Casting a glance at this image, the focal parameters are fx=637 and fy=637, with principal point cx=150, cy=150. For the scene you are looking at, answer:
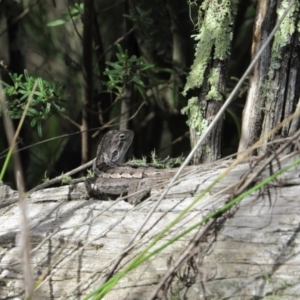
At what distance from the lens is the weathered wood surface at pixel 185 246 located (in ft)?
10.0

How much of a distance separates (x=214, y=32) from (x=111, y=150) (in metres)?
1.20

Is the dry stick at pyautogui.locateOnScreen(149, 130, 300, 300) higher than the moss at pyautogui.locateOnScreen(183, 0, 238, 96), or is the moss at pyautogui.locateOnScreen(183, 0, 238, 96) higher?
the moss at pyautogui.locateOnScreen(183, 0, 238, 96)

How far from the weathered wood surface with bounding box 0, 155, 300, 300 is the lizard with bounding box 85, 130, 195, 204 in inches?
13.1

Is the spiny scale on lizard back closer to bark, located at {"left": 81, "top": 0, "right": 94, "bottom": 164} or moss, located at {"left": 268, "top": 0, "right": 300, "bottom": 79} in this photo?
bark, located at {"left": 81, "top": 0, "right": 94, "bottom": 164}

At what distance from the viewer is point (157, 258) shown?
3215mm

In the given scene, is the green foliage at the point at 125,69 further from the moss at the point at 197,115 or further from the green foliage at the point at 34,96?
the moss at the point at 197,115

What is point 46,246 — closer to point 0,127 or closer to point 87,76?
point 87,76

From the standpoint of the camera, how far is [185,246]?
3174 mm

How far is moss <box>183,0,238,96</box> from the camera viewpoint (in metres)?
3.72

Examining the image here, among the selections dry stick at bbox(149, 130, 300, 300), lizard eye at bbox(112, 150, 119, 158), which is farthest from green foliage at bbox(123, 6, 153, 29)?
dry stick at bbox(149, 130, 300, 300)

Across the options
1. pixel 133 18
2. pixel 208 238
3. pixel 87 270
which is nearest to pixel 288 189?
pixel 208 238

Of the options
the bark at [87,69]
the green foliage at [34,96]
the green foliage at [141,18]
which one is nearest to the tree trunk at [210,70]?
the green foliage at [34,96]

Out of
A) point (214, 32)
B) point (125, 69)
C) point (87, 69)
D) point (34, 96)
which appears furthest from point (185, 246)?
point (87, 69)

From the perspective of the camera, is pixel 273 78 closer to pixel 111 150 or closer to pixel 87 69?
pixel 111 150
